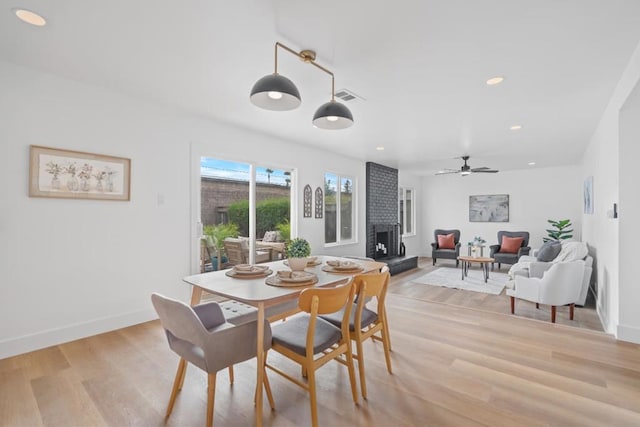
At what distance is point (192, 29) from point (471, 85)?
7.98 feet

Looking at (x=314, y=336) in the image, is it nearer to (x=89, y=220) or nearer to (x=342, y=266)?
(x=342, y=266)

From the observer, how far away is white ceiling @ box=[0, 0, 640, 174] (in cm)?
181

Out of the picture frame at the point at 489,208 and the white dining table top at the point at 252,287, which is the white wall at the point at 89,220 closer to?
the white dining table top at the point at 252,287

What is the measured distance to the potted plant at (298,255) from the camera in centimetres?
227

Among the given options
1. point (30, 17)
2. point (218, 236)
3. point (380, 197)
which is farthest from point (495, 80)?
point (380, 197)

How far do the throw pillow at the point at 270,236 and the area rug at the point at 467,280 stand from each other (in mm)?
2959

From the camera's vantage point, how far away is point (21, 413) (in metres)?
1.82

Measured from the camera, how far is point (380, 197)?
720 centimetres

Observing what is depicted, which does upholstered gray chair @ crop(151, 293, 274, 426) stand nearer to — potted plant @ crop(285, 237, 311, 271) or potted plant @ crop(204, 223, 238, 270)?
potted plant @ crop(285, 237, 311, 271)

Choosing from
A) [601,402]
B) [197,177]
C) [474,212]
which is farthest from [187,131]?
[474,212]

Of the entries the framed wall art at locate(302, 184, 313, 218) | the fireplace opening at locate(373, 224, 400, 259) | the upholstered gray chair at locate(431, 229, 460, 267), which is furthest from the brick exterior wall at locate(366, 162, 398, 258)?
the framed wall art at locate(302, 184, 313, 218)

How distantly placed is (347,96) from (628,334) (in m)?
3.49

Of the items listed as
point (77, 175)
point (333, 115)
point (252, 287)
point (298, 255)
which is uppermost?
point (333, 115)

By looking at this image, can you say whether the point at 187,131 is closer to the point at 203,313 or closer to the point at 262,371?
the point at 203,313
